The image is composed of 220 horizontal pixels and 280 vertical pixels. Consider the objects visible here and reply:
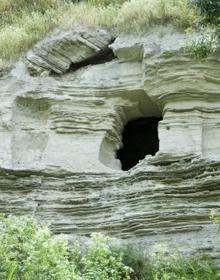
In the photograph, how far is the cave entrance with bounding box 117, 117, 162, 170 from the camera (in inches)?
583

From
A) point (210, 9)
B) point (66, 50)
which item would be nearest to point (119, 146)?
point (66, 50)

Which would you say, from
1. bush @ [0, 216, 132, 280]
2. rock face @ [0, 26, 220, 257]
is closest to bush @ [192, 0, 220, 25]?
rock face @ [0, 26, 220, 257]

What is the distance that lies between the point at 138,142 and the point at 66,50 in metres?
2.46

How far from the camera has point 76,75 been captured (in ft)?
46.5

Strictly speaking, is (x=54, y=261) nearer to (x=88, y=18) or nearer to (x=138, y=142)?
(x=138, y=142)

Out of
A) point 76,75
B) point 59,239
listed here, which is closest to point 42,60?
Answer: point 76,75

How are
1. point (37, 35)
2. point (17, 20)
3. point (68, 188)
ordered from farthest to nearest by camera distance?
point (17, 20)
point (37, 35)
point (68, 188)

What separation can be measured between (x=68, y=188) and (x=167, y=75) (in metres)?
2.91

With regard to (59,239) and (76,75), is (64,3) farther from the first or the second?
(59,239)

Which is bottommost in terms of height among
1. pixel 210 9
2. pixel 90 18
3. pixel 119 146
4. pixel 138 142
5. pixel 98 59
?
pixel 119 146

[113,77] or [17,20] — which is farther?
[17,20]

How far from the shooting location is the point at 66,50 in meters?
14.5

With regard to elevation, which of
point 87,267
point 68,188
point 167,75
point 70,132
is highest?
point 167,75

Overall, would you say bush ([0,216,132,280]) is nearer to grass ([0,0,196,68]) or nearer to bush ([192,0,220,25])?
bush ([192,0,220,25])
